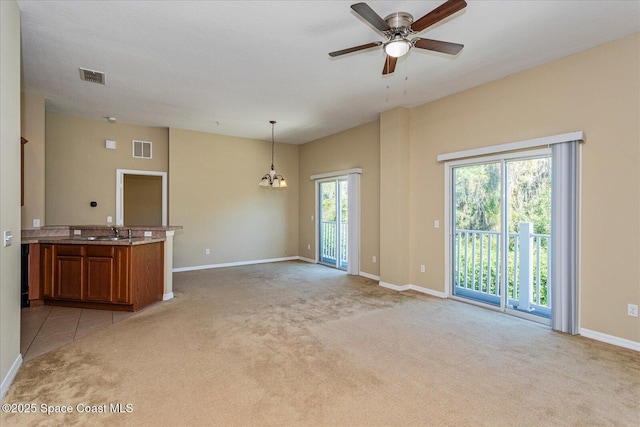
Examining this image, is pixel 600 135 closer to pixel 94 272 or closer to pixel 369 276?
pixel 369 276

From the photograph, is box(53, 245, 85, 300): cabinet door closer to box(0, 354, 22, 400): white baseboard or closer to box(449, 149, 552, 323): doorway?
box(0, 354, 22, 400): white baseboard

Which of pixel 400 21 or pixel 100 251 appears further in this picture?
pixel 100 251

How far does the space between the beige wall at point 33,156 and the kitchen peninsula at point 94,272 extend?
0.41 m

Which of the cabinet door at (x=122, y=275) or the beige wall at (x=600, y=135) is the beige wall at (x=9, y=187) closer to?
the cabinet door at (x=122, y=275)

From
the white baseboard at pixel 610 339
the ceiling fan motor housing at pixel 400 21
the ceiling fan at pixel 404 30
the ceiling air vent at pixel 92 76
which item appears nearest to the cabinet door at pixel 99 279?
the ceiling air vent at pixel 92 76

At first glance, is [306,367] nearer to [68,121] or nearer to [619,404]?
[619,404]

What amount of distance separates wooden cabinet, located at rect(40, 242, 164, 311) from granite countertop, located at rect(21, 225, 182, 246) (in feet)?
0.33

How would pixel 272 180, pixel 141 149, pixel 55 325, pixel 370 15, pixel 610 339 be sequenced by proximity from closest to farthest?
pixel 370 15
pixel 610 339
pixel 55 325
pixel 141 149
pixel 272 180

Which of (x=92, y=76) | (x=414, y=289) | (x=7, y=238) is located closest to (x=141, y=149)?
(x=92, y=76)

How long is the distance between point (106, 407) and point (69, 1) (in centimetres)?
310

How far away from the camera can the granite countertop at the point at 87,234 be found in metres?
4.16

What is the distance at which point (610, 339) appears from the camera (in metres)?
3.08

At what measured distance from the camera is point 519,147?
12.3ft

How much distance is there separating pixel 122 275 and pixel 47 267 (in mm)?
1123
